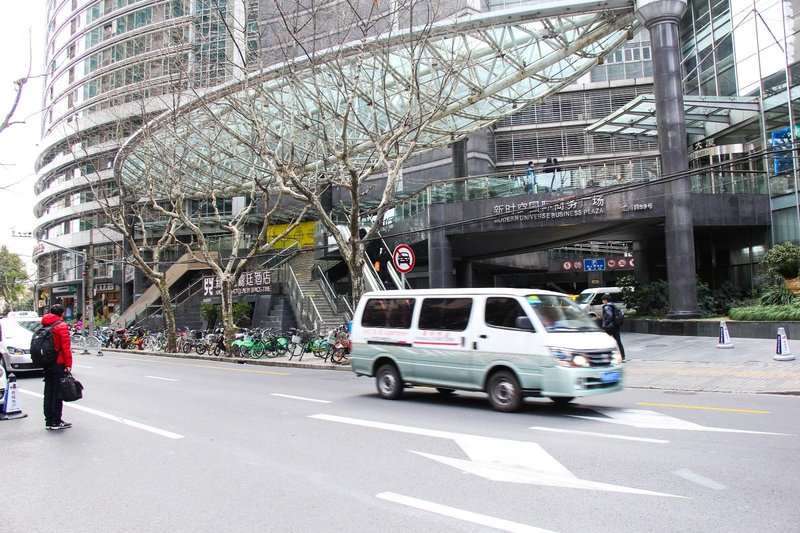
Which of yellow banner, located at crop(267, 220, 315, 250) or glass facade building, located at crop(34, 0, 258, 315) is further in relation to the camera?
glass facade building, located at crop(34, 0, 258, 315)

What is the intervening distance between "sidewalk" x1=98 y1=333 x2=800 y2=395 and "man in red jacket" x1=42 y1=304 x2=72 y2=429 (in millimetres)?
10086

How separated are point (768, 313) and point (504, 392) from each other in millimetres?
13407

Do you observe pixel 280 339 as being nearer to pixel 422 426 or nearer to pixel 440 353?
pixel 440 353

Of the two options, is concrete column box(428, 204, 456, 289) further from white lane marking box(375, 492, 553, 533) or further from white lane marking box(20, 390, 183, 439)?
white lane marking box(375, 492, 553, 533)

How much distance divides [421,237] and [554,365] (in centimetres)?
2089

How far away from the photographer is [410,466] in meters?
6.28

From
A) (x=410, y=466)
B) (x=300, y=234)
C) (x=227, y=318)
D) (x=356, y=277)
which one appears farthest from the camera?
(x=300, y=234)

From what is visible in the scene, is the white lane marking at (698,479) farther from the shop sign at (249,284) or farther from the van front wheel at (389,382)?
the shop sign at (249,284)

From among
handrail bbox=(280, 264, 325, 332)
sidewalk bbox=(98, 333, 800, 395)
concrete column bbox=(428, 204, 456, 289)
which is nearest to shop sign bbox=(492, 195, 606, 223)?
concrete column bbox=(428, 204, 456, 289)

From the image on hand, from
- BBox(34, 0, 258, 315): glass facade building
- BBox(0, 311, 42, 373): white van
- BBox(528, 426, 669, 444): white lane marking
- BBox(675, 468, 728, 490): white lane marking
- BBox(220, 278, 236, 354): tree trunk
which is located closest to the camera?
BBox(675, 468, 728, 490): white lane marking

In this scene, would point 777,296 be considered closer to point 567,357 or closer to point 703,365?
point 703,365

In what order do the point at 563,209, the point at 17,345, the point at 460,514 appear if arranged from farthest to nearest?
1. the point at 563,209
2. the point at 17,345
3. the point at 460,514

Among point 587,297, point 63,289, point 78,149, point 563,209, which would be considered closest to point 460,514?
point 563,209

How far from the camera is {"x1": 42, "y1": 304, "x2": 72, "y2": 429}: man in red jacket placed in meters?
8.62
